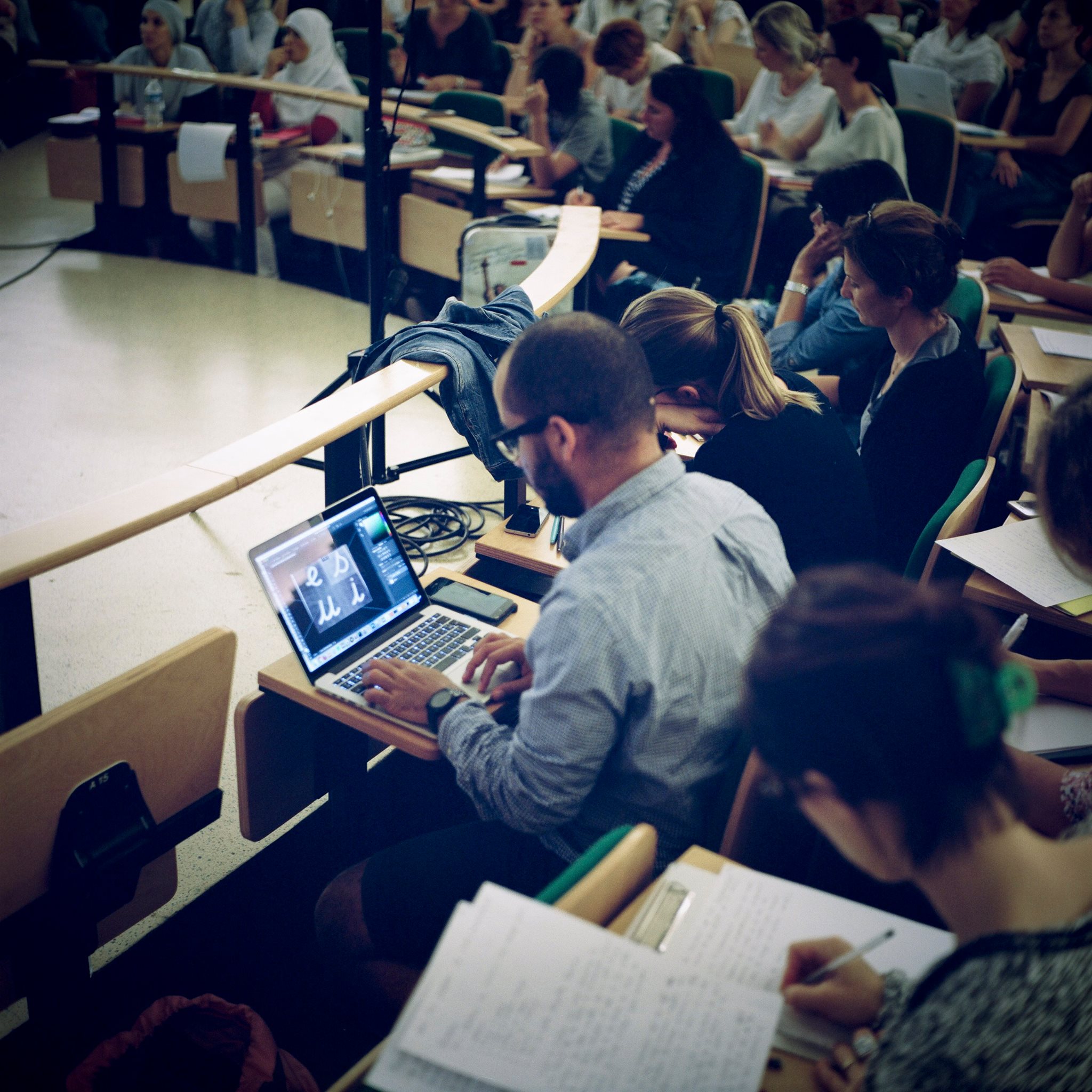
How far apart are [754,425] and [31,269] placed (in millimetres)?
4763

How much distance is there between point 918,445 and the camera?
2189 millimetres

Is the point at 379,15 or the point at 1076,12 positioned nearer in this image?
the point at 379,15

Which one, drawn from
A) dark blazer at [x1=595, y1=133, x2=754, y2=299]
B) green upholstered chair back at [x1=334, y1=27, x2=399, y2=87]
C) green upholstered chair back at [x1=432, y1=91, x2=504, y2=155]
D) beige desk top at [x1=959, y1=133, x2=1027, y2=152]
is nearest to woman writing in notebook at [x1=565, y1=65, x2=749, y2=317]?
dark blazer at [x1=595, y1=133, x2=754, y2=299]

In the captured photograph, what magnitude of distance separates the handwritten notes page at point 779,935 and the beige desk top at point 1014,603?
863 millimetres

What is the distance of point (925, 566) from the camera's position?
1897mm

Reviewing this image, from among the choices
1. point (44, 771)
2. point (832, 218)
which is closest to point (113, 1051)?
point (44, 771)

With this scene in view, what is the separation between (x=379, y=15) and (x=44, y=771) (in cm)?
200

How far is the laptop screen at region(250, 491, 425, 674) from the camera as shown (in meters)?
1.42

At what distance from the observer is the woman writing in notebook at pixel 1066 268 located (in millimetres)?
3215

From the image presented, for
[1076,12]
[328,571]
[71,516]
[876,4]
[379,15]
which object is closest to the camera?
[71,516]

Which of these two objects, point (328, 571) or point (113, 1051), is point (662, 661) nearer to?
point (328, 571)

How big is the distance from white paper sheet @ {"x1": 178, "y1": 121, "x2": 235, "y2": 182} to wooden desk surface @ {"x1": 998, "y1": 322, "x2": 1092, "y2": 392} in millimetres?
4002

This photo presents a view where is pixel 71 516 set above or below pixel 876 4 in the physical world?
below

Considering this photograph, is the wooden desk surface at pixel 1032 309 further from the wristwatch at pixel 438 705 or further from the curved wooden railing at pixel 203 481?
the wristwatch at pixel 438 705
